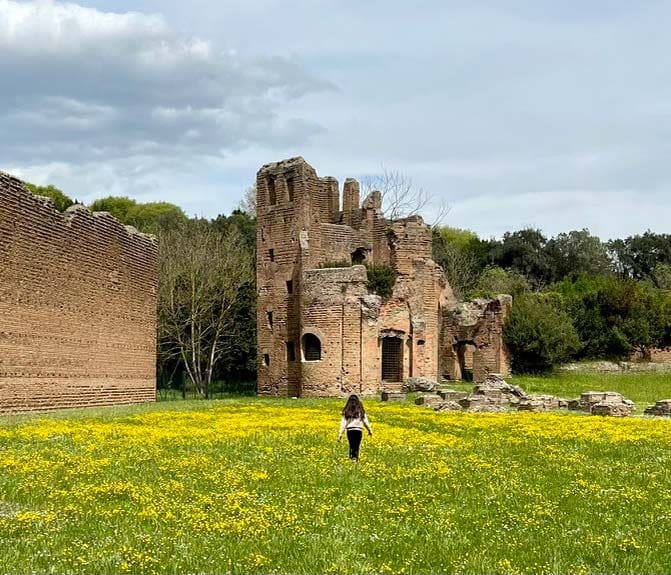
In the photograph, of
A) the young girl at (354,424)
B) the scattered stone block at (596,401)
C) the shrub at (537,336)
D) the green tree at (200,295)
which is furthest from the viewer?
the green tree at (200,295)

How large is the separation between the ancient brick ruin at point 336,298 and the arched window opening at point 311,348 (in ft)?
0.15

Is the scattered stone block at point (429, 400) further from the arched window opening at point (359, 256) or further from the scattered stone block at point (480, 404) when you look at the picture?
the arched window opening at point (359, 256)

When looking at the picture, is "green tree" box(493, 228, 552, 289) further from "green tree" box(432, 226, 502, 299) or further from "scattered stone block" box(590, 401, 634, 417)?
"scattered stone block" box(590, 401, 634, 417)

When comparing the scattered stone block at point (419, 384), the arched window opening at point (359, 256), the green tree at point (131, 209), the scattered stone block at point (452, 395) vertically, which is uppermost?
the green tree at point (131, 209)

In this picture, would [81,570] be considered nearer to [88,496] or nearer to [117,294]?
[88,496]

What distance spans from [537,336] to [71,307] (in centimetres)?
2617

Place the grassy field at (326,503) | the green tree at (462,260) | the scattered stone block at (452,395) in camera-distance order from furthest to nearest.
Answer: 1. the green tree at (462,260)
2. the scattered stone block at (452,395)
3. the grassy field at (326,503)

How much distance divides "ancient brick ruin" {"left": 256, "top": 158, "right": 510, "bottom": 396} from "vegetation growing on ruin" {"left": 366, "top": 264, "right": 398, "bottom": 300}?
0.37m

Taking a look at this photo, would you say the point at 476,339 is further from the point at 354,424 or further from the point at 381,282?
the point at 354,424

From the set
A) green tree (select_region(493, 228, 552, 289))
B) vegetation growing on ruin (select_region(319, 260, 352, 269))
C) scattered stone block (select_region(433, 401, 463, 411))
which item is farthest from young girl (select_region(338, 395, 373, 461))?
green tree (select_region(493, 228, 552, 289))

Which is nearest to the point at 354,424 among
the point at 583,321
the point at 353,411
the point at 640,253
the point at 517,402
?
the point at 353,411

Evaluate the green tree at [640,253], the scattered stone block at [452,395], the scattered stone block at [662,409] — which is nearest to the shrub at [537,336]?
the scattered stone block at [452,395]

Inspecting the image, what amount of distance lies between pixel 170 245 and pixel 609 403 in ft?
95.1

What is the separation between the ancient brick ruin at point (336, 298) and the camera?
3734 cm
